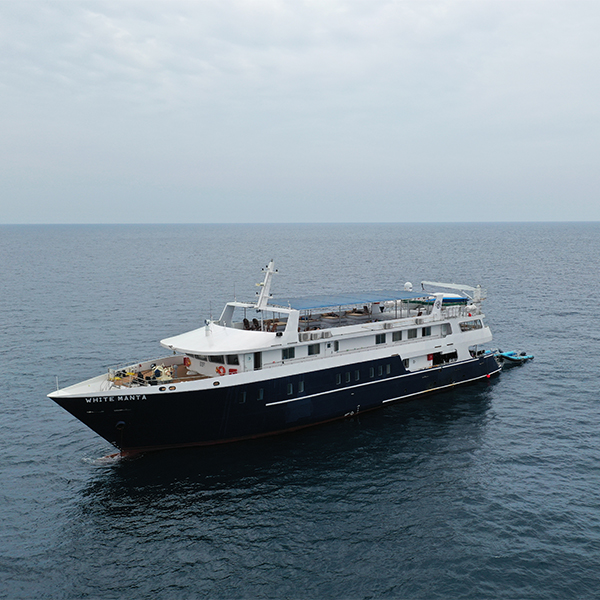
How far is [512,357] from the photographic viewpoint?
5356 centimetres

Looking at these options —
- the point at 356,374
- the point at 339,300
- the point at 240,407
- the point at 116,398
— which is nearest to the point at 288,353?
the point at 240,407

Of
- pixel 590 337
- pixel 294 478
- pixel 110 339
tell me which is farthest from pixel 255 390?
pixel 590 337

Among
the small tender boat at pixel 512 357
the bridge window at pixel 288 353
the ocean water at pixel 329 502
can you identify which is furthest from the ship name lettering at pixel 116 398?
the small tender boat at pixel 512 357

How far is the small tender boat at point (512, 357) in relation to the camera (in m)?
53.4

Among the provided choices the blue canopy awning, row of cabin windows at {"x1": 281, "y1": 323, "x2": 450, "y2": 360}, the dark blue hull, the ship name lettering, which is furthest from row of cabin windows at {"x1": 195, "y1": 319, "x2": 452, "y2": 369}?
the ship name lettering

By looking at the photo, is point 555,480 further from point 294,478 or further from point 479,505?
point 294,478

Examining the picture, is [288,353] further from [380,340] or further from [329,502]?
[329,502]

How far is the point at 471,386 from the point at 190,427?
89.6 ft

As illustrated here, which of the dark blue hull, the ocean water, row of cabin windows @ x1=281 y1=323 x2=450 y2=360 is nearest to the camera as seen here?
the ocean water

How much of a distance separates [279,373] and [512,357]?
2994cm

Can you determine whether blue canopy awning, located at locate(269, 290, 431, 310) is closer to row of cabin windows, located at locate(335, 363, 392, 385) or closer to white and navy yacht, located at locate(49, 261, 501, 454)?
white and navy yacht, located at locate(49, 261, 501, 454)

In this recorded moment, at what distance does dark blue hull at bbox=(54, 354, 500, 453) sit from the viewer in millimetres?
32312

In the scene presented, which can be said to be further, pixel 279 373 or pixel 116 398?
pixel 279 373

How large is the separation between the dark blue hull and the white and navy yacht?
68 mm
